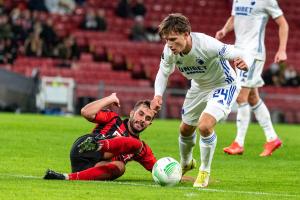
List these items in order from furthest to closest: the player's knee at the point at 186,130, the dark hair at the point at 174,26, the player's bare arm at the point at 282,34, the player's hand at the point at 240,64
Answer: the player's bare arm at the point at 282,34 → the player's knee at the point at 186,130 → the dark hair at the point at 174,26 → the player's hand at the point at 240,64

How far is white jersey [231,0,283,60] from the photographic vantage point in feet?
49.3

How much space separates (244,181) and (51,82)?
699 inches

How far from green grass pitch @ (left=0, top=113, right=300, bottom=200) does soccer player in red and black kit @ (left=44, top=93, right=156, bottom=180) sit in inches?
9.3

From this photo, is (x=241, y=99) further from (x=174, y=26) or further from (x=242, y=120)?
(x=174, y=26)

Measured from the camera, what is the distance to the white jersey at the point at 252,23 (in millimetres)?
15023

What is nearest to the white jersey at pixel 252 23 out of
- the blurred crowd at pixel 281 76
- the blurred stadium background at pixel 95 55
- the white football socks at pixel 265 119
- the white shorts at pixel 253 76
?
the white shorts at pixel 253 76

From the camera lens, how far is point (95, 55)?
106 ft

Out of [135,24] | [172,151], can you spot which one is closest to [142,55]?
[135,24]

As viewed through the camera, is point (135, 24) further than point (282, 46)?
Yes

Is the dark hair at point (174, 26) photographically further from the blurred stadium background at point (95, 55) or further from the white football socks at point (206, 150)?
the blurred stadium background at point (95, 55)

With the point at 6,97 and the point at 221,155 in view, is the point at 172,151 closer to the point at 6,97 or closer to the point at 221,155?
the point at 221,155

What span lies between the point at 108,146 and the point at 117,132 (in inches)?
25.9

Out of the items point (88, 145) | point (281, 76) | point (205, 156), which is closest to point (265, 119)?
point (205, 156)

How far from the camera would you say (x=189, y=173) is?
40.9 ft
